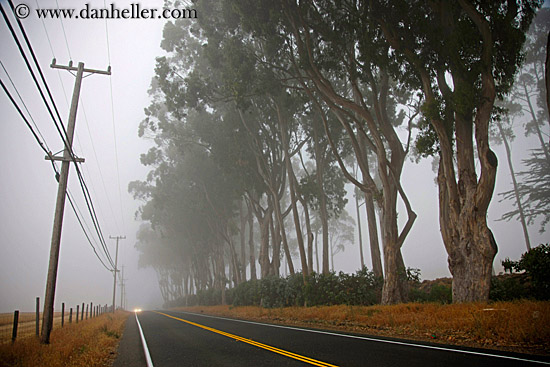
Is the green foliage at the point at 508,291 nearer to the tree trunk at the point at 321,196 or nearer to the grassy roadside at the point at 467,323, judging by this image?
the grassy roadside at the point at 467,323

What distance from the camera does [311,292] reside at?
18.5 m

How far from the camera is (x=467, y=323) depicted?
866 cm

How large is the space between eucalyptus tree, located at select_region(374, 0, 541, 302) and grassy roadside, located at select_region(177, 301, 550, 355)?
180cm

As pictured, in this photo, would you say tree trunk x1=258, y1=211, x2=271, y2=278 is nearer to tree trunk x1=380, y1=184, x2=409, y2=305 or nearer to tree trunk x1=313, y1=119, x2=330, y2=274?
tree trunk x1=313, y1=119, x2=330, y2=274

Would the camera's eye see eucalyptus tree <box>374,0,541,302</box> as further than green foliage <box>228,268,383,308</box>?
No

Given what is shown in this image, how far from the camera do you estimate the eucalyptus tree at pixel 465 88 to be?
10.9 m

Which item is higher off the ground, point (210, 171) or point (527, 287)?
point (210, 171)

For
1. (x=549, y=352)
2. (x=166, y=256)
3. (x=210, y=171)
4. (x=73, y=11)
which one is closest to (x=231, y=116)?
(x=210, y=171)

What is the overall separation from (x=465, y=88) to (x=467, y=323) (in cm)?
702

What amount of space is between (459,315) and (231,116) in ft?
58.2

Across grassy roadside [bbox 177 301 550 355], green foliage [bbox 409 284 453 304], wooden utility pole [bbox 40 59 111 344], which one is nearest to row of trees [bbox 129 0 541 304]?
green foliage [bbox 409 284 453 304]

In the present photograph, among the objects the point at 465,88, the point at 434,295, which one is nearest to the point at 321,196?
the point at 434,295

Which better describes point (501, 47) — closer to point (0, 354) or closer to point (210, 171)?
point (0, 354)

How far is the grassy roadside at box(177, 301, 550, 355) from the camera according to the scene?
729 cm
